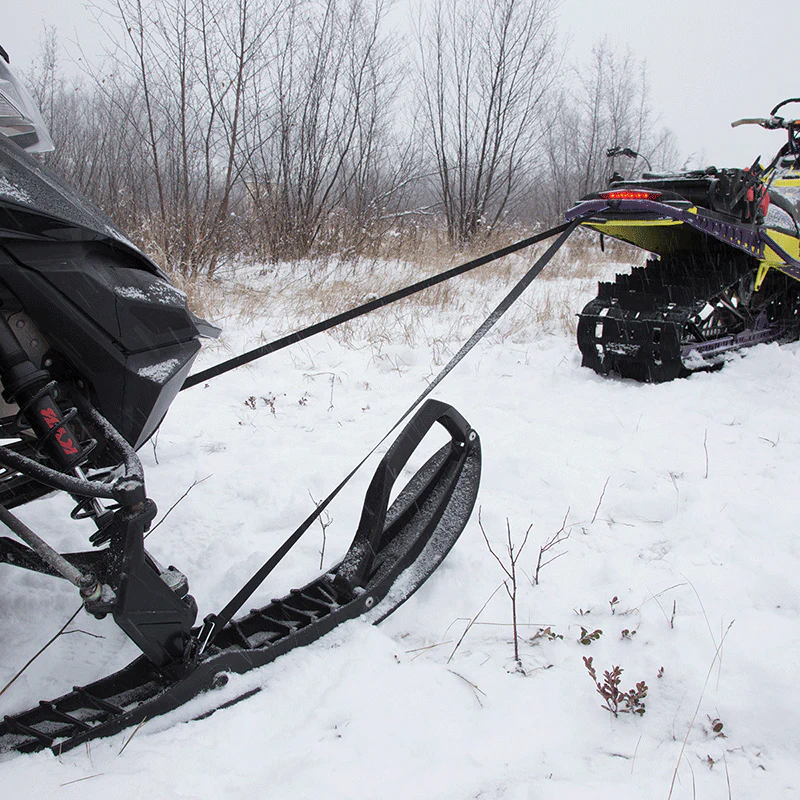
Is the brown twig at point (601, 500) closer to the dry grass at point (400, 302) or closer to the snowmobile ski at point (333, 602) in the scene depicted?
the snowmobile ski at point (333, 602)

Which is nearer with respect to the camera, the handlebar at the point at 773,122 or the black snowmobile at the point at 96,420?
the black snowmobile at the point at 96,420

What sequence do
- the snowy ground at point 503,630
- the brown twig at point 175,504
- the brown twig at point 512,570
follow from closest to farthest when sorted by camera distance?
the snowy ground at point 503,630 → the brown twig at point 512,570 → the brown twig at point 175,504

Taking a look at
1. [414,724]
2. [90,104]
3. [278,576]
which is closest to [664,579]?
[414,724]

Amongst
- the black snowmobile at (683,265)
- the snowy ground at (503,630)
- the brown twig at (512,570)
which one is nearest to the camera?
the snowy ground at (503,630)

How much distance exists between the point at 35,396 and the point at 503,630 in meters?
1.21

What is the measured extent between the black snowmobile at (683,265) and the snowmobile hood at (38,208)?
244 centimetres

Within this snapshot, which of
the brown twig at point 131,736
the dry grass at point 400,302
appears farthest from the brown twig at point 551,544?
the dry grass at point 400,302

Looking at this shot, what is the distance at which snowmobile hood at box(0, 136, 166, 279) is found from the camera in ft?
3.36

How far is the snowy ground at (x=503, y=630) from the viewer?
1.13m

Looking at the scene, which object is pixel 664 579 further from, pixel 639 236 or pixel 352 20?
pixel 352 20

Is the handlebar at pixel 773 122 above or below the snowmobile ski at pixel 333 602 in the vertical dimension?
above

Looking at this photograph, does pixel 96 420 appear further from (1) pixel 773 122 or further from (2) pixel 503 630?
(1) pixel 773 122

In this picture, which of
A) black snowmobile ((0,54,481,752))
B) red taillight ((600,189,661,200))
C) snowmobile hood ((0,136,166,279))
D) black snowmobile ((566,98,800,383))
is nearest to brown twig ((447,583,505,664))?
black snowmobile ((0,54,481,752))

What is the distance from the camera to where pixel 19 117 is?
1321mm
